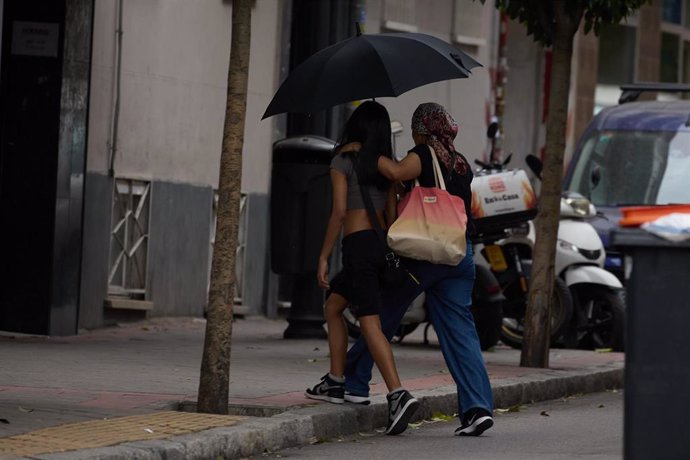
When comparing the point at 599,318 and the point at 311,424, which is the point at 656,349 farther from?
the point at 599,318

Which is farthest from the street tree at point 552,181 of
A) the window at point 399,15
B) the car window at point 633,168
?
the window at point 399,15

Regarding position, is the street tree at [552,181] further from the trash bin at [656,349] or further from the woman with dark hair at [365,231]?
the trash bin at [656,349]

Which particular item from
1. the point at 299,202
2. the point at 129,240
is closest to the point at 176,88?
the point at 129,240

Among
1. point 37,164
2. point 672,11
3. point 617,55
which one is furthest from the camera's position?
point 672,11

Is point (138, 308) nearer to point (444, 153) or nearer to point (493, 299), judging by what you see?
point (493, 299)

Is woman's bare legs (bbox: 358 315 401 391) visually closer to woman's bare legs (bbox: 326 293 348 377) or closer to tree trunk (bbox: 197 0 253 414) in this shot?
woman's bare legs (bbox: 326 293 348 377)

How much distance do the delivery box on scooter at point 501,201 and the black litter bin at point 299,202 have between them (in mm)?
1203

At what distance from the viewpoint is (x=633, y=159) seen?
1841 cm

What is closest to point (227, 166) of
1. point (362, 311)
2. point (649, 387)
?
point (362, 311)

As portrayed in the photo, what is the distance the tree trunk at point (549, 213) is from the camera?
542 inches

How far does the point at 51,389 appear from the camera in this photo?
35.0 ft

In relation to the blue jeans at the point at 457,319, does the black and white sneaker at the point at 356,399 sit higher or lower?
lower

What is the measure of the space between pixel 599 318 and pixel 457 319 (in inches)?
256

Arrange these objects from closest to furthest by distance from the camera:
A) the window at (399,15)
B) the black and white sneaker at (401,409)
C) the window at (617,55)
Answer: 1. the black and white sneaker at (401,409)
2. the window at (399,15)
3. the window at (617,55)
